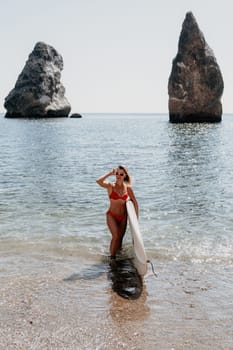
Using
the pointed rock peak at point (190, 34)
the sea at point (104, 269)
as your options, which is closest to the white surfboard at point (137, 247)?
the sea at point (104, 269)

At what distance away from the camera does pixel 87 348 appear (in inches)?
201

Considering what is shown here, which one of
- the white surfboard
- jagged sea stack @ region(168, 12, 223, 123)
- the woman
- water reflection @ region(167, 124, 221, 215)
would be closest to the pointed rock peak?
jagged sea stack @ region(168, 12, 223, 123)

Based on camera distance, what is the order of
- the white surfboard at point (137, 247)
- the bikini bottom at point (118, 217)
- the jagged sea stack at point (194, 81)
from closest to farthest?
1. the white surfboard at point (137, 247)
2. the bikini bottom at point (118, 217)
3. the jagged sea stack at point (194, 81)

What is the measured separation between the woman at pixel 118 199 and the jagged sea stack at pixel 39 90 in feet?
324

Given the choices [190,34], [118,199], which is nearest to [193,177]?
[118,199]

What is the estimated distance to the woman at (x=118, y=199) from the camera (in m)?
8.77

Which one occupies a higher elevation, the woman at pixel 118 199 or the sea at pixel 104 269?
the woman at pixel 118 199

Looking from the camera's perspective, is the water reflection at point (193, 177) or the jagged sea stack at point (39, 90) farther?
the jagged sea stack at point (39, 90)

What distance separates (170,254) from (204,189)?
9.40 meters

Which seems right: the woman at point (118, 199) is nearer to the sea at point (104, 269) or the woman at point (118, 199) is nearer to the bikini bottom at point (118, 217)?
the bikini bottom at point (118, 217)

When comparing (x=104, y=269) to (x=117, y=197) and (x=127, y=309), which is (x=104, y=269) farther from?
(x=127, y=309)

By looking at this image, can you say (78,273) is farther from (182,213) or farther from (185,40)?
(185,40)

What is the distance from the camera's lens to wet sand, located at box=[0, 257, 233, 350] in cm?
532

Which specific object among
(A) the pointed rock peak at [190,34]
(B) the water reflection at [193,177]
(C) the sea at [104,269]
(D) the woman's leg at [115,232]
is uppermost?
(A) the pointed rock peak at [190,34]
